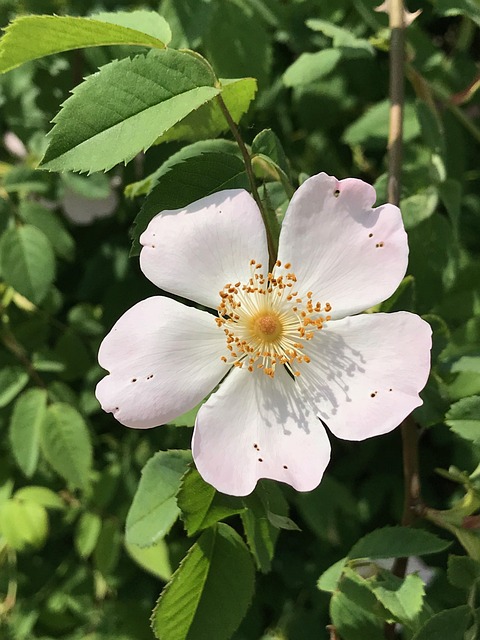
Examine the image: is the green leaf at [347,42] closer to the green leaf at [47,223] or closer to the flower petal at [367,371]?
the flower petal at [367,371]

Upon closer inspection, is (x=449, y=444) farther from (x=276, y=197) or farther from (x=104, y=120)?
(x=104, y=120)

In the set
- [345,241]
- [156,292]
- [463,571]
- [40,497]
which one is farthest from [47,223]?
[463,571]

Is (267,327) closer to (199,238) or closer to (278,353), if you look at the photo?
(278,353)

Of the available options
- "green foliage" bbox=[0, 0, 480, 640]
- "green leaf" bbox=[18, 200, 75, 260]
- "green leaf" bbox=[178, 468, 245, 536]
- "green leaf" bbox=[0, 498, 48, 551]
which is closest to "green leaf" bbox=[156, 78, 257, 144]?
"green foliage" bbox=[0, 0, 480, 640]

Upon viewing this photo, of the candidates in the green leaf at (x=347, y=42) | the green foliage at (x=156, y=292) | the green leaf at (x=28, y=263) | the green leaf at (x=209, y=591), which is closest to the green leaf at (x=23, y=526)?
the green foliage at (x=156, y=292)

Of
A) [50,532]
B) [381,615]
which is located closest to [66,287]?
[50,532]
